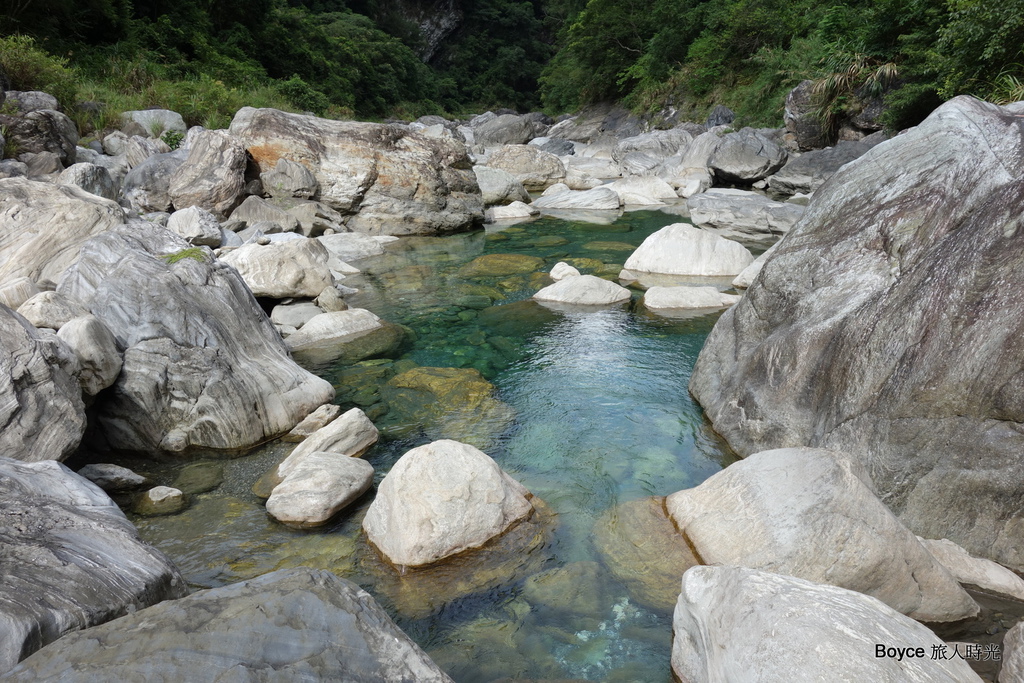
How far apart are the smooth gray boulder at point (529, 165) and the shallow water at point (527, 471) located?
10422 millimetres

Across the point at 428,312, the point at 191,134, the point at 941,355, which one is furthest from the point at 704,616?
the point at 191,134

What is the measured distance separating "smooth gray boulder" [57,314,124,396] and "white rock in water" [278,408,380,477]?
4.99 feet

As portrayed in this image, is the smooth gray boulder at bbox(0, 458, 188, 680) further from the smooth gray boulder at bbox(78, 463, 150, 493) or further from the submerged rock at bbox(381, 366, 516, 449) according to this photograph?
the submerged rock at bbox(381, 366, 516, 449)

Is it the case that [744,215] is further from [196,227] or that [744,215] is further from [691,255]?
[196,227]

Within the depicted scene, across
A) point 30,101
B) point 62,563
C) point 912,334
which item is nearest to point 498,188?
point 30,101

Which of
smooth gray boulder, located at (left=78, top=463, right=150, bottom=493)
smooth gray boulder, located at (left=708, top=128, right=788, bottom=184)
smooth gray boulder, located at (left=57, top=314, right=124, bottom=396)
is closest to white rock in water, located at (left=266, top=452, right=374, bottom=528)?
smooth gray boulder, located at (left=78, top=463, right=150, bottom=493)

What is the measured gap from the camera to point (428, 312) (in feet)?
31.3

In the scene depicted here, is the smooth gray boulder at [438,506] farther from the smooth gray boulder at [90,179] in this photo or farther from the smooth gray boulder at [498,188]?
the smooth gray boulder at [498,188]

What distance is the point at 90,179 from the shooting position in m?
10.8

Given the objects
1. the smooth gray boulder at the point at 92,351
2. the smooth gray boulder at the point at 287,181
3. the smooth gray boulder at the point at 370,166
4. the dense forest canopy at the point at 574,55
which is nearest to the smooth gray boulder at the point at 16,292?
the smooth gray boulder at the point at 92,351

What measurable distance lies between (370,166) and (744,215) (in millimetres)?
7584

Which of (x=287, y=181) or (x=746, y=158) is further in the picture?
(x=746, y=158)

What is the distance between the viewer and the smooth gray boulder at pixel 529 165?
20219mm

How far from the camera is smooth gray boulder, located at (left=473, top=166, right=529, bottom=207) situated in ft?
56.2
